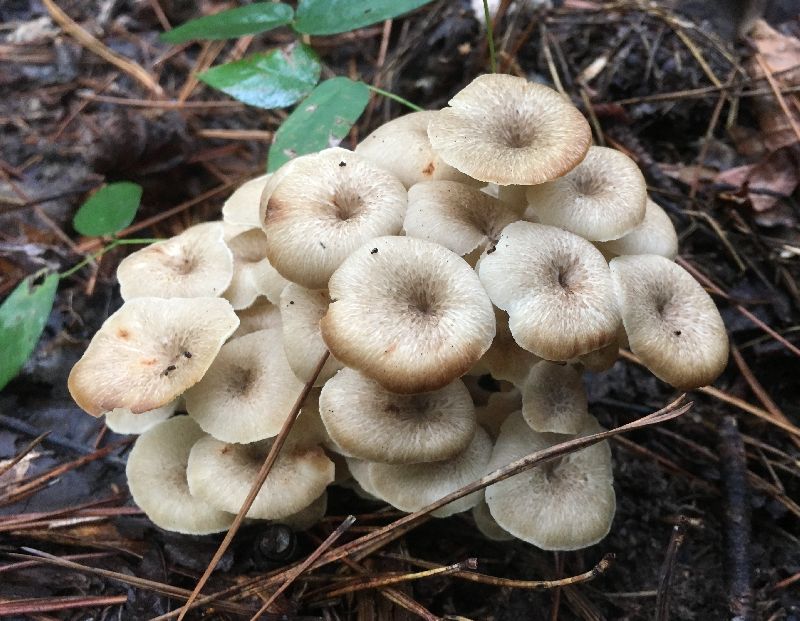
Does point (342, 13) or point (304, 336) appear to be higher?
point (342, 13)

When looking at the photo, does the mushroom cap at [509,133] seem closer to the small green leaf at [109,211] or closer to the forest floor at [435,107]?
the forest floor at [435,107]

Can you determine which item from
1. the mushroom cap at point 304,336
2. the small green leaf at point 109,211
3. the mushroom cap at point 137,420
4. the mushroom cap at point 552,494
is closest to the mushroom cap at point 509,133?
the mushroom cap at point 304,336

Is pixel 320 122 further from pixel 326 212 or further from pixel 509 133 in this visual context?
pixel 509 133

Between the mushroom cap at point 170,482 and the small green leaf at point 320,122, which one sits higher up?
the small green leaf at point 320,122

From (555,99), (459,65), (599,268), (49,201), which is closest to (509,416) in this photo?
(599,268)

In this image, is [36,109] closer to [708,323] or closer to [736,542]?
[708,323]

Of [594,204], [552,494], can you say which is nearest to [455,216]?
[594,204]
